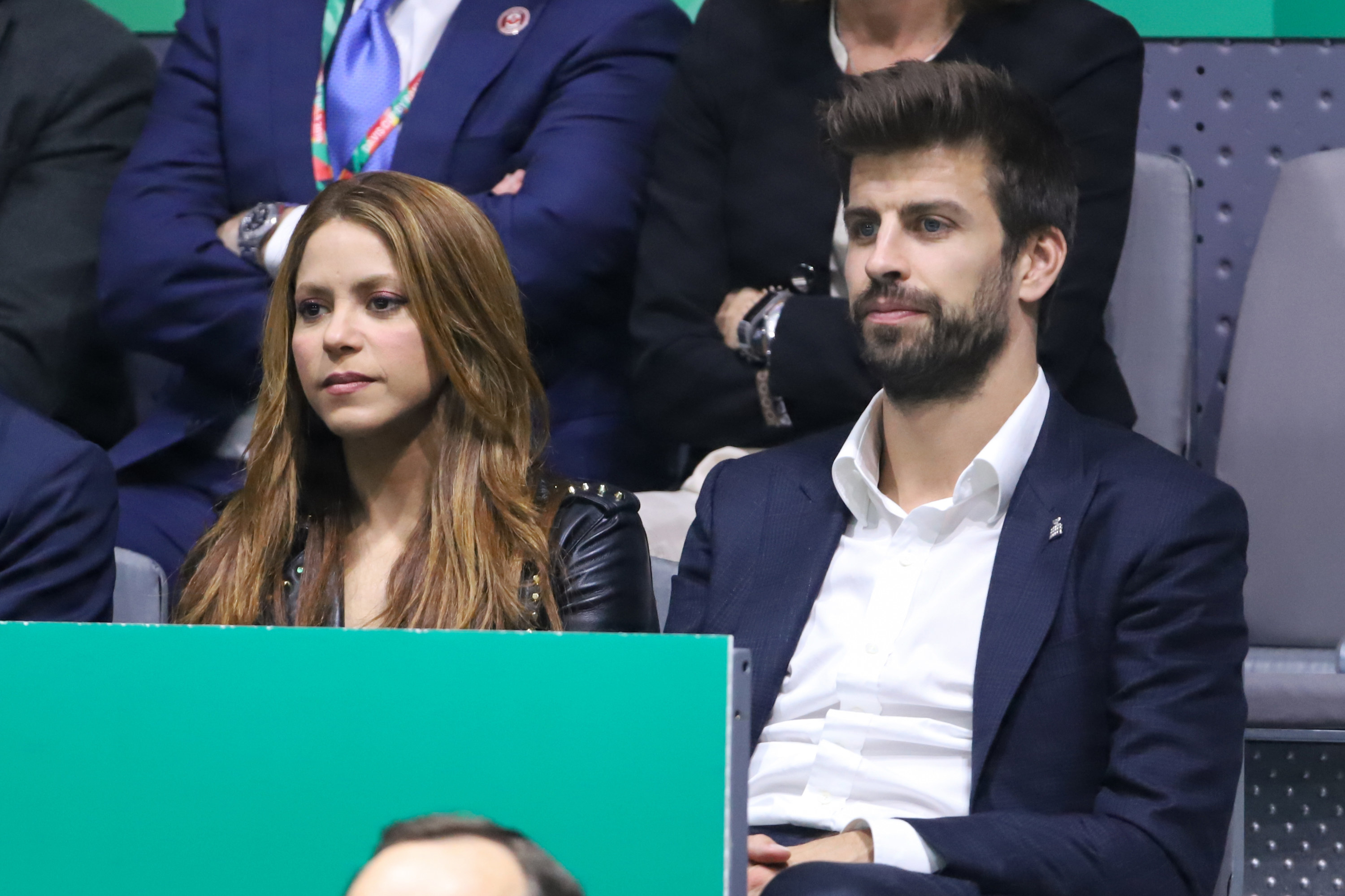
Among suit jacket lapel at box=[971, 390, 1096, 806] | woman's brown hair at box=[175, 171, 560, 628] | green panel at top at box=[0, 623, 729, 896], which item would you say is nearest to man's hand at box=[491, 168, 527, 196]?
woman's brown hair at box=[175, 171, 560, 628]

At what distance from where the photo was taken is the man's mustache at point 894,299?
1.71 m

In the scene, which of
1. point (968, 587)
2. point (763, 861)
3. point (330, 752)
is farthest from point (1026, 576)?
point (330, 752)

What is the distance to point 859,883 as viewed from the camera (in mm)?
1258

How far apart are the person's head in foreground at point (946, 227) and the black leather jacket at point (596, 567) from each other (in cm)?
33

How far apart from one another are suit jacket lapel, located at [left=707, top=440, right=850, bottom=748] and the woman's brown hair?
21 cm

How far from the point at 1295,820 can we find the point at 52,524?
1418 mm

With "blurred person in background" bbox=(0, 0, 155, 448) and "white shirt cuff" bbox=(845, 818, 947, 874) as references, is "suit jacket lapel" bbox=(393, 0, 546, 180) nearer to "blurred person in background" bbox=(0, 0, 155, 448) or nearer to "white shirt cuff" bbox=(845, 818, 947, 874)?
"blurred person in background" bbox=(0, 0, 155, 448)

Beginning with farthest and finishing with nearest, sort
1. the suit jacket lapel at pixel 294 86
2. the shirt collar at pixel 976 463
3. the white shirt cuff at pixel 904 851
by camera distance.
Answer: the suit jacket lapel at pixel 294 86 → the shirt collar at pixel 976 463 → the white shirt cuff at pixel 904 851

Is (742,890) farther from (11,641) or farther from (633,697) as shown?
(11,641)

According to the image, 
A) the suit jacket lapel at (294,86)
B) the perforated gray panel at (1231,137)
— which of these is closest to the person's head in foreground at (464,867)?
the suit jacket lapel at (294,86)

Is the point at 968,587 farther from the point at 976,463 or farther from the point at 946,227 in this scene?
the point at 946,227

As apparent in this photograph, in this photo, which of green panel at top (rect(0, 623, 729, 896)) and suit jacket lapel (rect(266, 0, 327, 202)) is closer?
green panel at top (rect(0, 623, 729, 896))

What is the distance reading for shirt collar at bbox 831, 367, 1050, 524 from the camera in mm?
1637

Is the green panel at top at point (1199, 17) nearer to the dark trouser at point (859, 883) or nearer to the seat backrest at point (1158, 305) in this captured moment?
the seat backrest at point (1158, 305)
